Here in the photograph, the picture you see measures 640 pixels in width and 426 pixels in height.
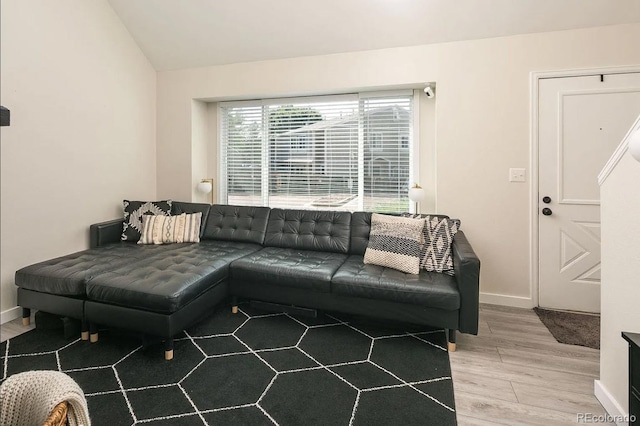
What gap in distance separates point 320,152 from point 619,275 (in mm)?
2818

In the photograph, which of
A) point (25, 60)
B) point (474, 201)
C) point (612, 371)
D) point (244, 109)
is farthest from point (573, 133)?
point (25, 60)

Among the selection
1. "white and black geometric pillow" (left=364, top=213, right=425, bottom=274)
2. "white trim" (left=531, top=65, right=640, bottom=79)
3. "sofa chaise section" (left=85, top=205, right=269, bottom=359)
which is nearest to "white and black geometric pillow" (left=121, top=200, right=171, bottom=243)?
"sofa chaise section" (left=85, top=205, right=269, bottom=359)

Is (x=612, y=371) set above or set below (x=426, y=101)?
below

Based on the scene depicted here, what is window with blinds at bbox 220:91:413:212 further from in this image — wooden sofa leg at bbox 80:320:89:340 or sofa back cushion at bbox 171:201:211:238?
wooden sofa leg at bbox 80:320:89:340

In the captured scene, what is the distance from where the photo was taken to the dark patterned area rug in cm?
159

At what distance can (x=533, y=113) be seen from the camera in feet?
9.34

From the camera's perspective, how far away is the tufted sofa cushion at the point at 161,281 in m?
2.04

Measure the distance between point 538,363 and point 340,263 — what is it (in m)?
1.48

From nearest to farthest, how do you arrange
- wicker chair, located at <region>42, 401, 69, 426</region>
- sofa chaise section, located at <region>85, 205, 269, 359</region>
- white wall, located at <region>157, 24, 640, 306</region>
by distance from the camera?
wicker chair, located at <region>42, 401, 69, 426</region> → sofa chaise section, located at <region>85, 205, 269, 359</region> → white wall, located at <region>157, 24, 640, 306</region>

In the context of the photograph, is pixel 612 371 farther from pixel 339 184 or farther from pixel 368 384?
pixel 339 184

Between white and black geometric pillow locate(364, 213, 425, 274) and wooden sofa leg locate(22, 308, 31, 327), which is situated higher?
white and black geometric pillow locate(364, 213, 425, 274)

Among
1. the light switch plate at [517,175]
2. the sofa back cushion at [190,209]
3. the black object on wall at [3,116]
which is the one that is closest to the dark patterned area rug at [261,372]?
the sofa back cushion at [190,209]

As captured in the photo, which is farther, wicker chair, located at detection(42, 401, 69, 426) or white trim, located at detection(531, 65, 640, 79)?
white trim, located at detection(531, 65, 640, 79)

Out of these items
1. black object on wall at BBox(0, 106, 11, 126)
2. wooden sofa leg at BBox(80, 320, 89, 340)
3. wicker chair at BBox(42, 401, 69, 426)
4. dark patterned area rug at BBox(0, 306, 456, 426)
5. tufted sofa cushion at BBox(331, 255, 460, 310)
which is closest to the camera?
wicker chair at BBox(42, 401, 69, 426)
